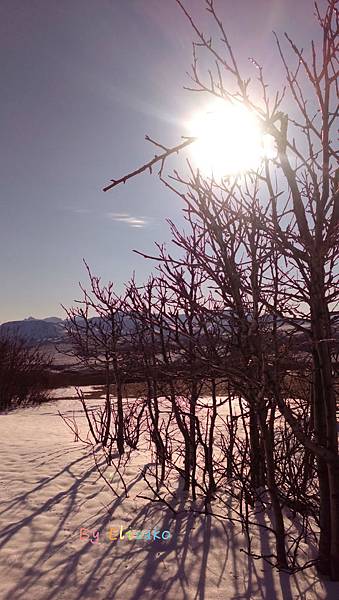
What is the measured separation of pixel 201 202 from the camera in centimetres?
254

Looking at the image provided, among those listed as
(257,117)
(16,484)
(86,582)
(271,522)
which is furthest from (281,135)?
(16,484)

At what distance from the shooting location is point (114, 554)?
3869 millimetres

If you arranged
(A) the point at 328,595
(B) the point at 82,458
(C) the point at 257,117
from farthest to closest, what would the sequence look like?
(B) the point at 82,458 < (A) the point at 328,595 < (C) the point at 257,117

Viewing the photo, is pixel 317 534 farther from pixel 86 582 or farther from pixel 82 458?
pixel 82 458

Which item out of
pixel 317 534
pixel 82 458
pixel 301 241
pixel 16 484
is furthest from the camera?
pixel 82 458

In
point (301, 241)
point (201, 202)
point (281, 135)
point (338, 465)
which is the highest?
point (281, 135)

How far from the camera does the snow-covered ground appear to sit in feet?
10.4

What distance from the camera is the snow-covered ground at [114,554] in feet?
10.4

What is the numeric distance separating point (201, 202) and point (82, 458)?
22.4 ft

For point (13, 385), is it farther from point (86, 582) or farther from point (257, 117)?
point (257, 117)

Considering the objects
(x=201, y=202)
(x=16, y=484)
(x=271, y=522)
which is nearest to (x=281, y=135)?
(x=201, y=202)

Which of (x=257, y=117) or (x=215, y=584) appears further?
(x=215, y=584)

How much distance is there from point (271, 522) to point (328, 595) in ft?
5.53

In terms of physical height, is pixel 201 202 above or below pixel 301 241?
above
